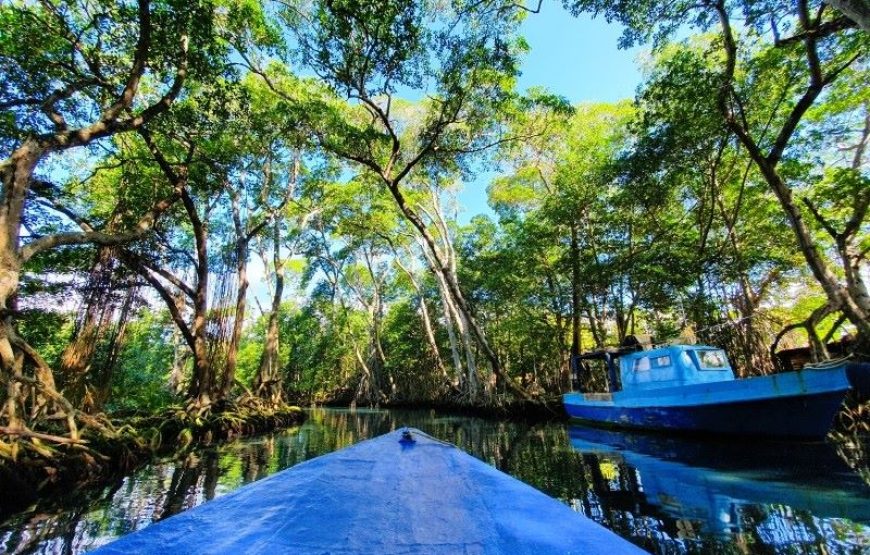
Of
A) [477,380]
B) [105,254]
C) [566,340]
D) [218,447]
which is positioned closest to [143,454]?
[218,447]

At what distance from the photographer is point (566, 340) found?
19266 millimetres

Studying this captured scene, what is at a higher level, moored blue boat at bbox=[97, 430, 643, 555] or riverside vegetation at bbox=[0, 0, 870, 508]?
riverside vegetation at bbox=[0, 0, 870, 508]

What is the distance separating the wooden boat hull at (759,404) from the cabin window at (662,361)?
66cm

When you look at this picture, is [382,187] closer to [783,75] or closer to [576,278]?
[576,278]

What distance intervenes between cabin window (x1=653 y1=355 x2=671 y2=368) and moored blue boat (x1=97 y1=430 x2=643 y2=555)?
25.0 feet

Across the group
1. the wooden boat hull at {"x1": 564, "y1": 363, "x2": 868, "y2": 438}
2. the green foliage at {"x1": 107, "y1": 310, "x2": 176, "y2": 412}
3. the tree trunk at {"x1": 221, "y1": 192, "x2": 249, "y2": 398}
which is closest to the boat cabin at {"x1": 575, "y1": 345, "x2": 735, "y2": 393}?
the wooden boat hull at {"x1": 564, "y1": 363, "x2": 868, "y2": 438}

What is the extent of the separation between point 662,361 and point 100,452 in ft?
34.1

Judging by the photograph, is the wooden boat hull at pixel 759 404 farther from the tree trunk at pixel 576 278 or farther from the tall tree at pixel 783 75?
the tree trunk at pixel 576 278

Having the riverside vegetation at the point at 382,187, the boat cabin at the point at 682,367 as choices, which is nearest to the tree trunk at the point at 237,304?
the riverside vegetation at the point at 382,187

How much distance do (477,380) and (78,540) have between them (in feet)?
51.4

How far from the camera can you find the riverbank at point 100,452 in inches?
167

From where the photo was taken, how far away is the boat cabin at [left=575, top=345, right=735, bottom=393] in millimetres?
8297

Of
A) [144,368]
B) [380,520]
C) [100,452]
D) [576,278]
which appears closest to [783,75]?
[576,278]

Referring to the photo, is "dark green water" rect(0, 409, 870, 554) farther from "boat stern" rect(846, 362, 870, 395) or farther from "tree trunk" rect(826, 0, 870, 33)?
"tree trunk" rect(826, 0, 870, 33)
